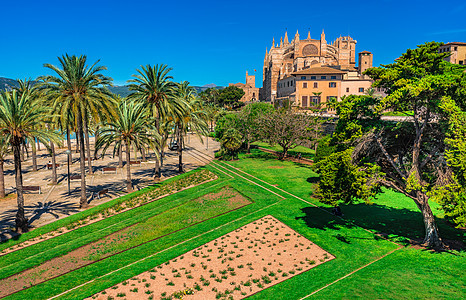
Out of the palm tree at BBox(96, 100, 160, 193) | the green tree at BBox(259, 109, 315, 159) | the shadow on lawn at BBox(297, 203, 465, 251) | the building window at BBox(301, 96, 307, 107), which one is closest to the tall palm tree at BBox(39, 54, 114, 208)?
the palm tree at BBox(96, 100, 160, 193)

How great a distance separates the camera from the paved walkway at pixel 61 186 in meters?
27.1

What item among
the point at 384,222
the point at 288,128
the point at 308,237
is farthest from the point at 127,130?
the point at 384,222

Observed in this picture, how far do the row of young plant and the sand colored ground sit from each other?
11.3m

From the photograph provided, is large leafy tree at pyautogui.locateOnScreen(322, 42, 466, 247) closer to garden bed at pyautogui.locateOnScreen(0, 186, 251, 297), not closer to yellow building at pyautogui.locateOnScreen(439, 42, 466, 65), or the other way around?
garden bed at pyautogui.locateOnScreen(0, 186, 251, 297)

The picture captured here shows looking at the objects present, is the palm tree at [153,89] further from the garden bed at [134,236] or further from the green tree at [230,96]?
the green tree at [230,96]

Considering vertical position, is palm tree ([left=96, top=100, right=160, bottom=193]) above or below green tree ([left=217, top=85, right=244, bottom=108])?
below

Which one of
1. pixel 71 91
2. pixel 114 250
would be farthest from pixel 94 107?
pixel 114 250

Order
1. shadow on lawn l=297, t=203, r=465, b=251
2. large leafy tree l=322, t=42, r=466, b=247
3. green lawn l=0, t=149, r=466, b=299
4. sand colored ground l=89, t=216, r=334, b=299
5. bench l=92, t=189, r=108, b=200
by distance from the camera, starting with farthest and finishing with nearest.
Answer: bench l=92, t=189, r=108, b=200
shadow on lawn l=297, t=203, r=465, b=251
large leafy tree l=322, t=42, r=466, b=247
sand colored ground l=89, t=216, r=334, b=299
green lawn l=0, t=149, r=466, b=299

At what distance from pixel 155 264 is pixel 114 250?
4442 millimetres

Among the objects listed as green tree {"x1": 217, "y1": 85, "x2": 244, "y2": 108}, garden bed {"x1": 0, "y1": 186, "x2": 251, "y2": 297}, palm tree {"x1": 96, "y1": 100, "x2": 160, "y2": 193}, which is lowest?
garden bed {"x1": 0, "y1": 186, "x2": 251, "y2": 297}

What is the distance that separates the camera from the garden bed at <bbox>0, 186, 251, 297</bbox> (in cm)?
1759

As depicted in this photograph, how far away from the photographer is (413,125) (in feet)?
60.4

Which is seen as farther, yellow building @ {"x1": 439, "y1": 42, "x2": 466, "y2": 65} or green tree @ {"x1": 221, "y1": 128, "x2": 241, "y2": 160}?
yellow building @ {"x1": 439, "y1": 42, "x2": 466, "y2": 65}

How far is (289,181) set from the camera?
34.8 m
